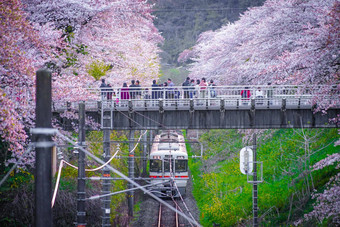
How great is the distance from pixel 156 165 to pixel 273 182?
258 inches

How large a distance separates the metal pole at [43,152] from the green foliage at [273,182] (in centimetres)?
1352

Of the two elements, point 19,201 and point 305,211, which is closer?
point 19,201

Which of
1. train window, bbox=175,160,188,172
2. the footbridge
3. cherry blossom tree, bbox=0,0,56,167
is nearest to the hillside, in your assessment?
train window, bbox=175,160,188,172

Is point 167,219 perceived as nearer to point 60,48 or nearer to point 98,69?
point 98,69

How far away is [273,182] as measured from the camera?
2147 centimetres

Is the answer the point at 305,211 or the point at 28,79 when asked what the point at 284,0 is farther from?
the point at 28,79

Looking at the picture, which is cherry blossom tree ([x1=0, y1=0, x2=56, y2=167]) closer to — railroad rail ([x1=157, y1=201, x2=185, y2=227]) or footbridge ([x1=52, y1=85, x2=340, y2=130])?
footbridge ([x1=52, y1=85, x2=340, y2=130])

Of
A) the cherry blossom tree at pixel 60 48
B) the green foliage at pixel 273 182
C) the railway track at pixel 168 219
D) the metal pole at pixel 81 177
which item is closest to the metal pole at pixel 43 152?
the cherry blossom tree at pixel 60 48

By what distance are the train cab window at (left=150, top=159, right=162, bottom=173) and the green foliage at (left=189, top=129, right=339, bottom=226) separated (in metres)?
2.76

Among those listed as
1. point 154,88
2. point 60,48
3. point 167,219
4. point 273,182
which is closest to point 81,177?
point 154,88

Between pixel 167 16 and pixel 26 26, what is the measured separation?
57.3 meters

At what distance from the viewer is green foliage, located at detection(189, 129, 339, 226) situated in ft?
60.3

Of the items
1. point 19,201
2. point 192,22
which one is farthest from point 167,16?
point 19,201

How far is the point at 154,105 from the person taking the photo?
1700cm
